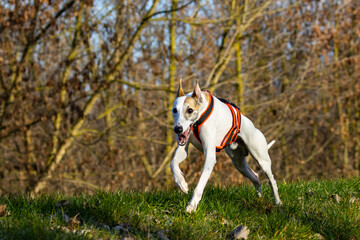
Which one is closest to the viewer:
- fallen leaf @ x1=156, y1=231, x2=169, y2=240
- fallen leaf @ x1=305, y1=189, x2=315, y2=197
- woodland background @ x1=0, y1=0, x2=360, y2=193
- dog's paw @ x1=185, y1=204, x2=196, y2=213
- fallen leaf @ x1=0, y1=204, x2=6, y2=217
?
fallen leaf @ x1=156, y1=231, x2=169, y2=240

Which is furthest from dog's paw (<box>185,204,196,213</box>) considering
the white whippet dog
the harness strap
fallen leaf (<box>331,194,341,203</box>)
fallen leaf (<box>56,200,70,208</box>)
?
fallen leaf (<box>331,194,341,203</box>)

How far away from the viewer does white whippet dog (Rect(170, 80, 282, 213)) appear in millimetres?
4023

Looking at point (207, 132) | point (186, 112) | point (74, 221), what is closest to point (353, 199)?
point (207, 132)

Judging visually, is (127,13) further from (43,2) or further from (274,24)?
(274,24)

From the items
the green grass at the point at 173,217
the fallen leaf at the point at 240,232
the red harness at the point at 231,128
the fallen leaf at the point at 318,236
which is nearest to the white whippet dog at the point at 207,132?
the red harness at the point at 231,128

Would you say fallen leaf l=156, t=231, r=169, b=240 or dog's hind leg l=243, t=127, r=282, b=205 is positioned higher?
dog's hind leg l=243, t=127, r=282, b=205

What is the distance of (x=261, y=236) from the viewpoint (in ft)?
13.1

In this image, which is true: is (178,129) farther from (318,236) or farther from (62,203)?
(318,236)

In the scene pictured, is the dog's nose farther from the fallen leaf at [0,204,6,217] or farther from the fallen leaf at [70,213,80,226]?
the fallen leaf at [0,204,6,217]

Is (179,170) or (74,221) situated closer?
(74,221)

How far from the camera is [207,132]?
421 centimetres

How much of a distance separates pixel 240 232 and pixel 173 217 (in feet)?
1.94

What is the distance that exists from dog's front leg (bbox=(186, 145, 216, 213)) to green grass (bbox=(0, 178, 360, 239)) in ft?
0.28

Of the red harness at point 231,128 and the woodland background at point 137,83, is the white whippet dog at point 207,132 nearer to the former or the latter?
the red harness at point 231,128
